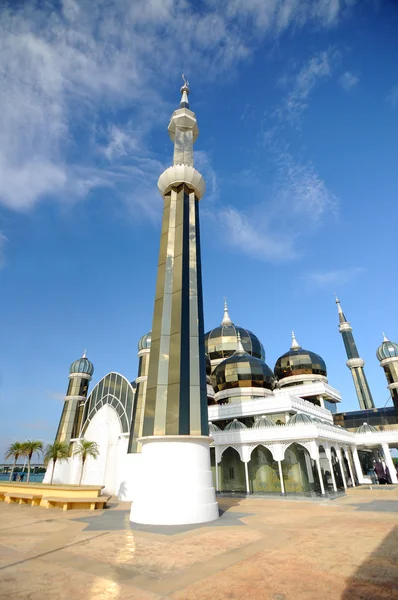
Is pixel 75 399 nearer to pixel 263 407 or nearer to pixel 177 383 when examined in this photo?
pixel 263 407

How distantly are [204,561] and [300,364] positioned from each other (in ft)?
109

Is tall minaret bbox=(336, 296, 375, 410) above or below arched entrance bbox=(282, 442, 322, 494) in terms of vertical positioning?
above

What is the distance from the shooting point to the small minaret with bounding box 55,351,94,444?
119 ft

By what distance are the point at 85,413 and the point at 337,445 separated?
26931 mm

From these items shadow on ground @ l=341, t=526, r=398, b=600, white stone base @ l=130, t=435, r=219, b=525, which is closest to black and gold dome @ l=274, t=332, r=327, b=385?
white stone base @ l=130, t=435, r=219, b=525

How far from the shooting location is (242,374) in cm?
3162

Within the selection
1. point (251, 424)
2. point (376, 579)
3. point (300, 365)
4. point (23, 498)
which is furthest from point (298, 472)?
point (376, 579)

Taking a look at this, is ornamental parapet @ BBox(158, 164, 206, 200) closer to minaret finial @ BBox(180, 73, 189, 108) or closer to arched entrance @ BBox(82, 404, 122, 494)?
minaret finial @ BBox(180, 73, 189, 108)

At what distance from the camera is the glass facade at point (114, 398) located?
32.9 meters

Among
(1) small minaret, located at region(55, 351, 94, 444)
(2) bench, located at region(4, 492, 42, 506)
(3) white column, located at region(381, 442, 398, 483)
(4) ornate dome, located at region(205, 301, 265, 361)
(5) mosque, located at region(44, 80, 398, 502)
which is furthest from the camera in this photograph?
(4) ornate dome, located at region(205, 301, 265, 361)

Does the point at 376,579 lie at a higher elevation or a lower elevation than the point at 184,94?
lower

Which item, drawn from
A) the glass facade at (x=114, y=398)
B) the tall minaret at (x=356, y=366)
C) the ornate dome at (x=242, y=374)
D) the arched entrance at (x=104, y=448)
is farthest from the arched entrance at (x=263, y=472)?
the tall minaret at (x=356, y=366)

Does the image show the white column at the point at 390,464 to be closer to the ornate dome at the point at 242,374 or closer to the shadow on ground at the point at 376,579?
the ornate dome at the point at 242,374

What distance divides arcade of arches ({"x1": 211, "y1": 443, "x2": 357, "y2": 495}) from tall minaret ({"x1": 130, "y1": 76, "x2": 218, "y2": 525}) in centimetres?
1233
